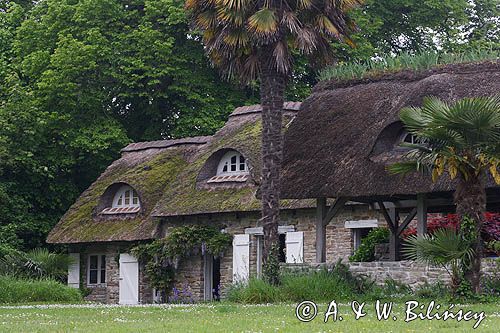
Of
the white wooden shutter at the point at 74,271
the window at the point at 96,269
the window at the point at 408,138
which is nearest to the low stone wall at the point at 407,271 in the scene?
the window at the point at 408,138

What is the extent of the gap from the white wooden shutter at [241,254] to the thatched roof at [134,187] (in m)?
3.38

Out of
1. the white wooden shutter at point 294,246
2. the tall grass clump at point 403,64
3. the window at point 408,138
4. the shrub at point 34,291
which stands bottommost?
the shrub at point 34,291

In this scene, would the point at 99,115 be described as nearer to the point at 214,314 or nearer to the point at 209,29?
the point at 209,29

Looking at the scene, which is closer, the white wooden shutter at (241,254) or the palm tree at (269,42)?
the palm tree at (269,42)

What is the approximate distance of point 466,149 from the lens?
21.4 metres

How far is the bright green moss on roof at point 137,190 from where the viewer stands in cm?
3541

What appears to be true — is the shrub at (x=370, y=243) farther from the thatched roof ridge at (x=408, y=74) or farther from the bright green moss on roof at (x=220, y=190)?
the thatched roof ridge at (x=408, y=74)

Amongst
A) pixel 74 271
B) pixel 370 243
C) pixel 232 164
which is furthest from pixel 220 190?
pixel 74 271

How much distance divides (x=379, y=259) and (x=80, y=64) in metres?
16.2

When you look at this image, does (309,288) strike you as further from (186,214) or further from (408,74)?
(186,214)

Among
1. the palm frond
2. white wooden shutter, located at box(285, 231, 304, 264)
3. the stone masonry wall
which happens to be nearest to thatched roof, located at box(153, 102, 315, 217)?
the stone masonry wall

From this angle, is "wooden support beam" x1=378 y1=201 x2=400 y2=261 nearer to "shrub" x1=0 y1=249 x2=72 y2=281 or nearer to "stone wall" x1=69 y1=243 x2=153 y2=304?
"stone wall" x1=69 y1=243 x2=153 y2=304

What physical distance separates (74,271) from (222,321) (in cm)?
2043

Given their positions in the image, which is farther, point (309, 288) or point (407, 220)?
point (407, 220)
